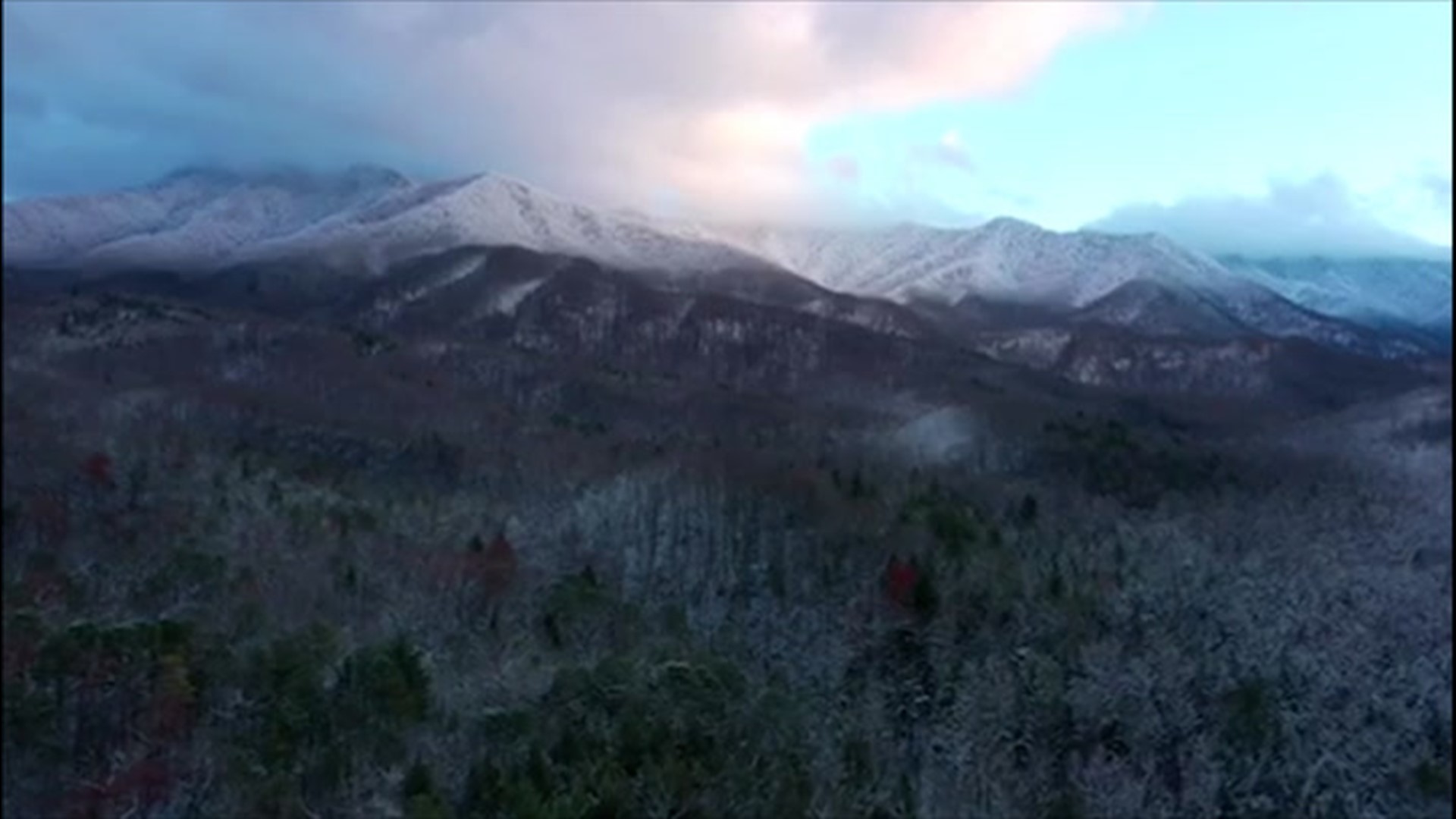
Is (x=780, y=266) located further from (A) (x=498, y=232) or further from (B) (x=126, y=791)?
(B) (x=126, y=791)

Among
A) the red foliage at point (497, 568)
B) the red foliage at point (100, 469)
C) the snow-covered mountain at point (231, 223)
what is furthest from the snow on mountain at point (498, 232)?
the red foliage at point (100, 469)

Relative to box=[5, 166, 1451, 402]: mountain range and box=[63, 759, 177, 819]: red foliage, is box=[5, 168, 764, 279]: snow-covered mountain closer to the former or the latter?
box=[5, 166, 1451, 402]: mountain range

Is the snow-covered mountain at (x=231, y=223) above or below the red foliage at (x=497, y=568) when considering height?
above

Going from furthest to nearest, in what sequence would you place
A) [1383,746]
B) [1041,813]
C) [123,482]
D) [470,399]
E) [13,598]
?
[470,399] → [1383,746] → [1041,813] → [123,482] → [13,598]

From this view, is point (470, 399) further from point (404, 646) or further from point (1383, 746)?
point (1383, 746)

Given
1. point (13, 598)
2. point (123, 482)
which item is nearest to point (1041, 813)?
point (123, 482)

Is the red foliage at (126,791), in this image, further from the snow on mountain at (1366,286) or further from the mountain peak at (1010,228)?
the mountain peak at (1010,228)

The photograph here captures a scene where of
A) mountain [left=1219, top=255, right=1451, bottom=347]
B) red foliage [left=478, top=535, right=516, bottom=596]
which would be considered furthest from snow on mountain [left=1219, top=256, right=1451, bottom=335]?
red foliage [left=478, top=535, right=516, bottom=596]
